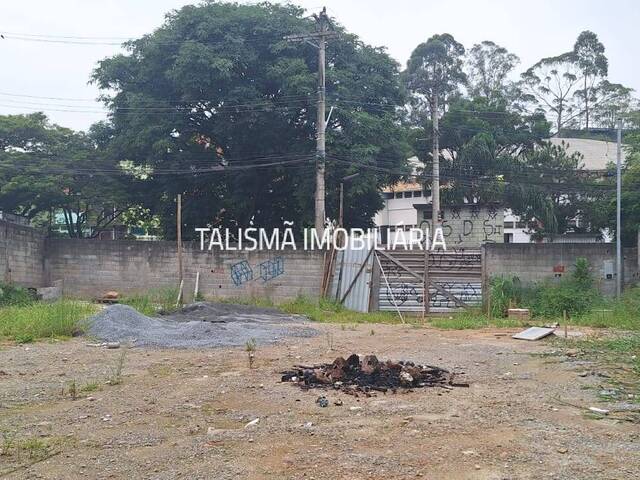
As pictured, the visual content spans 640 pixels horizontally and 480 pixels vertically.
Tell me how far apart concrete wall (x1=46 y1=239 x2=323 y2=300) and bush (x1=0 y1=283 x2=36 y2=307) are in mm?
2171

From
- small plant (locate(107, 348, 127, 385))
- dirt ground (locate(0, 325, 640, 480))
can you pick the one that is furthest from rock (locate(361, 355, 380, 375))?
small plant (locate(107, 348, 127, 385))

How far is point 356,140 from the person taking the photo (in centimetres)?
1897

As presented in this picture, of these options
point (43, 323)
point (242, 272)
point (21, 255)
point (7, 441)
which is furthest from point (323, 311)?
point (7, 441)

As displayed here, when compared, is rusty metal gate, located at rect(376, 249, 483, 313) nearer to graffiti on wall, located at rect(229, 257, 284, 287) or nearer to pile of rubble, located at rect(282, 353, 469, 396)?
graffiti on wall, located at rect(229, 257, 284, 287)

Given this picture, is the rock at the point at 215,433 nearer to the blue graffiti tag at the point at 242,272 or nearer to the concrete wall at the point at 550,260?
the concrete wall at the point at 550,260

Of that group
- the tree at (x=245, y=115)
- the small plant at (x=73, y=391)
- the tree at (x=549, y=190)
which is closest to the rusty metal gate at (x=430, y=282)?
the tree at (x=245, y=115)

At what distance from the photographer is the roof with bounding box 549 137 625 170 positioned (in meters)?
33.7

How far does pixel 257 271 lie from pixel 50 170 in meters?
10.5

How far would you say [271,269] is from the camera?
16.4m

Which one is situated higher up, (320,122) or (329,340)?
(320,122)

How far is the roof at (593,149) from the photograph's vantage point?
33.7 meters

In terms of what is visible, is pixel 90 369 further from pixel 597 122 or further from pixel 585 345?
pixel 597 122

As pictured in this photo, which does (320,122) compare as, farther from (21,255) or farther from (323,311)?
(21,255)

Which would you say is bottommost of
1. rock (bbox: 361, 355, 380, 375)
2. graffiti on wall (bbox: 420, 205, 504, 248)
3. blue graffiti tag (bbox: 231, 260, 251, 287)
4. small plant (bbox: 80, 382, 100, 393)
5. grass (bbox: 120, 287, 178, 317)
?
small plant (bbox: 80, 382, 100, 393)
